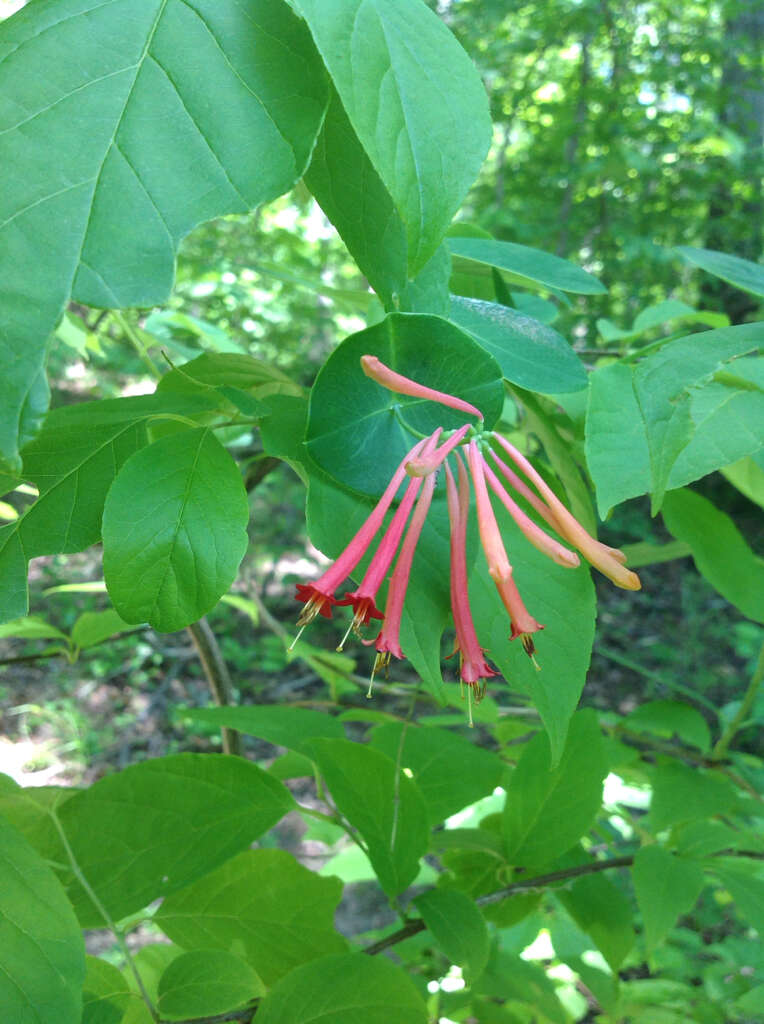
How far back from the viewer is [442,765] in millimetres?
749

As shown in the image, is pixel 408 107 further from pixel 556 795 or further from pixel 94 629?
pixel 94 629

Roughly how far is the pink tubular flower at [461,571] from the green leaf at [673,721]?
1.79ft

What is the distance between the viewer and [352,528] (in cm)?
49

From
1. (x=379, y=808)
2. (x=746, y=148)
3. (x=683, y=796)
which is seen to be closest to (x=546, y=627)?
(x=379, y=808)

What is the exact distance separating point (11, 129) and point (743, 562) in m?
0.68

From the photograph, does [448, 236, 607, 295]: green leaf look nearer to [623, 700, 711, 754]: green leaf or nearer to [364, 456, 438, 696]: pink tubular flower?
[364, 456, 438, 696]: pink tubular flower

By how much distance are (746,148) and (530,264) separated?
503cm

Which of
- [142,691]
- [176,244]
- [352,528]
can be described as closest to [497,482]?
[352,528]

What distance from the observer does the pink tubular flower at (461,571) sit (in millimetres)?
465

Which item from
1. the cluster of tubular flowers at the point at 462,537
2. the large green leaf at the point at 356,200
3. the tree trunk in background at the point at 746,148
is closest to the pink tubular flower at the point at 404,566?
the cluster of tubular flowers at the point at 462,537

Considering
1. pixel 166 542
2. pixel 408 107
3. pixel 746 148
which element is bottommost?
pixel 746 148

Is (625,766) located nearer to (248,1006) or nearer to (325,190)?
(248,1006)

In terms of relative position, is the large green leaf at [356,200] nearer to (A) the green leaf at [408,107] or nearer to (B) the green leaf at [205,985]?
(A) the green leaf at [408,107]

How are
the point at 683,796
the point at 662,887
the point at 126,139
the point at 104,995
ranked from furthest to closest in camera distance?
the point at 683,796 < the point at 662,887 < the point at 104,995 < the point at 126,139
